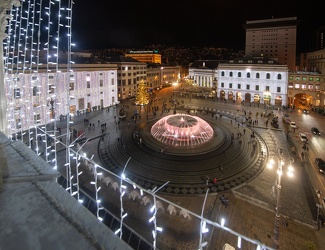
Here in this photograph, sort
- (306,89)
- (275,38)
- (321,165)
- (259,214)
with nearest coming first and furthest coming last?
(259,214) → (321,165) → (306,89) → (275,38)

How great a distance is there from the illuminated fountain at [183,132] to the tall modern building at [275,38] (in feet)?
205

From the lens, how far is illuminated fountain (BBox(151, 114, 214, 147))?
27.5 meters

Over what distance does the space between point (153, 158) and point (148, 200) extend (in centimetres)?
735

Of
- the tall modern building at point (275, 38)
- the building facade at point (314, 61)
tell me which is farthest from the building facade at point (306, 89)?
the tall modern building at point (275, 38)

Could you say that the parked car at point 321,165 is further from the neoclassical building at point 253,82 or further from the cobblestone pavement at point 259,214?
the neoclassical building at point 253,82

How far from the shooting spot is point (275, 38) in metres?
83.6

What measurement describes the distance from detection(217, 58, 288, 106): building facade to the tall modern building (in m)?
25.2

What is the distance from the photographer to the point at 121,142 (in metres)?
28.1

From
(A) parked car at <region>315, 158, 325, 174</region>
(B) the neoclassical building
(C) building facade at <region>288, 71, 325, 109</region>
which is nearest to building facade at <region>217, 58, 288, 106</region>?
(B) the neoclassical building

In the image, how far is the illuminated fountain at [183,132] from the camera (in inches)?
1081

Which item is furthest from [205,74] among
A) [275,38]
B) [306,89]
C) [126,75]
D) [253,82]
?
[275,38]

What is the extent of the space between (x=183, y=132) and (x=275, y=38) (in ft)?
244

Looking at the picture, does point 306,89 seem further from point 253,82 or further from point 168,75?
point 168,75

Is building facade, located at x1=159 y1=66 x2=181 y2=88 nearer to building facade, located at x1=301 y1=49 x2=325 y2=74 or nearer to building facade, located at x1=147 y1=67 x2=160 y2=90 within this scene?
building facade, located at x1=147 y1=67 x2=160 y2=90
